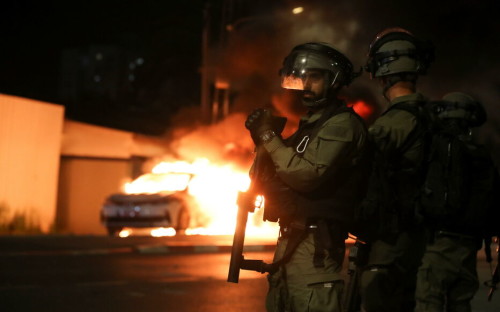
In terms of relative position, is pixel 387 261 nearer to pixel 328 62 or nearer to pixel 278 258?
pixel 278 258

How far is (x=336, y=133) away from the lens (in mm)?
4203

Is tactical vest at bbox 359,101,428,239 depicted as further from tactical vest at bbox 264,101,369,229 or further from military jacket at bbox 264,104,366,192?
military jacket at bbox 264,104,366,192

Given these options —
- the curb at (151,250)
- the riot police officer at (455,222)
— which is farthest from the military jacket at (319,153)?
the curb at (151,250)

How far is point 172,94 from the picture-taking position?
143 feet

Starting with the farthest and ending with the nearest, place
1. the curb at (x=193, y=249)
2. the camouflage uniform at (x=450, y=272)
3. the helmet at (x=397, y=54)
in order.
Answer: the curb at (x=193, y=249), the camouflage uniform at (x=450, y=272), the helmet at (x=397, y=54)

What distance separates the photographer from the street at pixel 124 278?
879cm

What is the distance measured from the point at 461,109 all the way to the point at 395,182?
156 cm

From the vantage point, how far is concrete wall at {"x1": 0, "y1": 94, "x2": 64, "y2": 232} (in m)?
19.1

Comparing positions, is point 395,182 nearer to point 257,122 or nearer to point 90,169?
point 257,122

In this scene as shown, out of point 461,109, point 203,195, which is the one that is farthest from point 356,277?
point 203,195

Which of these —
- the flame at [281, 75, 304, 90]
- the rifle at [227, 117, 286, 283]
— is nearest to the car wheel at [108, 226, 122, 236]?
the flame at [281, 75, 304, 90]

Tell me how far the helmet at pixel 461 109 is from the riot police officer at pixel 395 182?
97 centimetres

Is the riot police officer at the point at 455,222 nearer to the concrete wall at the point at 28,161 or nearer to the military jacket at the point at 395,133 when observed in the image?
the military jacket at the point at 395,133

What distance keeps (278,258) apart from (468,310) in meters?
1.77
